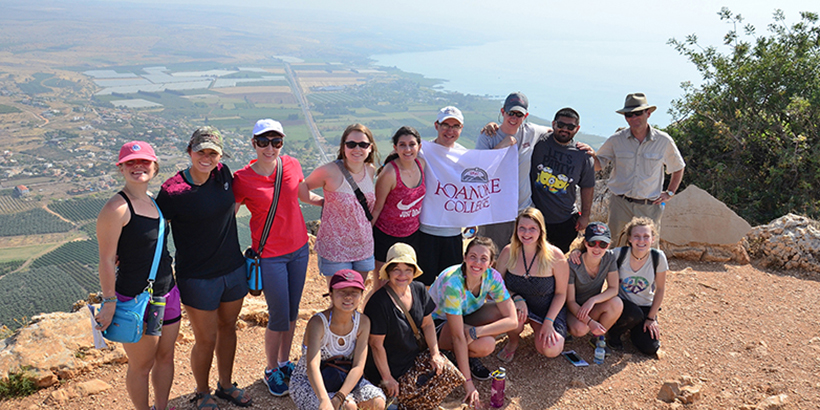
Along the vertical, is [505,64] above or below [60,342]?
above

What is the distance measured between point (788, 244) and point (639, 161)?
439 cm

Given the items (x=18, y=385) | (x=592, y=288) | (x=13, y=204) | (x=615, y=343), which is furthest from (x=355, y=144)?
(x=13, y=204)

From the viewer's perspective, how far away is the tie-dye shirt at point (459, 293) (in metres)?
4.80

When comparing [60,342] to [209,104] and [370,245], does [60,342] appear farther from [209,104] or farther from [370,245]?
[209,104]

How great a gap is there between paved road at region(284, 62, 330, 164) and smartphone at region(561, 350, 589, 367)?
2863 cm

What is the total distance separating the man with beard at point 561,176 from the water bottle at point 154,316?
4.32m

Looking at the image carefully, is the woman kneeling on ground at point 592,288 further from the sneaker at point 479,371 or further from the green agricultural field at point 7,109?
the green agricultural field at point 7,109

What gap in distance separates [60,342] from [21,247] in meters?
39.9

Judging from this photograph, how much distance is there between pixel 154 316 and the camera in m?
3.88

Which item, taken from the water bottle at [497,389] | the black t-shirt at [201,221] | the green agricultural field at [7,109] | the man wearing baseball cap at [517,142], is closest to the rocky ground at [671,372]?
the water bottle at [497,389]

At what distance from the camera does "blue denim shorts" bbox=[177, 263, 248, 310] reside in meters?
4.17

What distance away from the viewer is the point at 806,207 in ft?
34.3

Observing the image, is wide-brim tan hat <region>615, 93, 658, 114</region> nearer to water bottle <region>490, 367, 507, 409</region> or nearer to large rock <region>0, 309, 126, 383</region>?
water bottle <region>490, 367, 507, 409</region>

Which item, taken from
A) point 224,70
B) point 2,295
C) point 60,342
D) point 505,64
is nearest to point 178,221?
point 60,342
